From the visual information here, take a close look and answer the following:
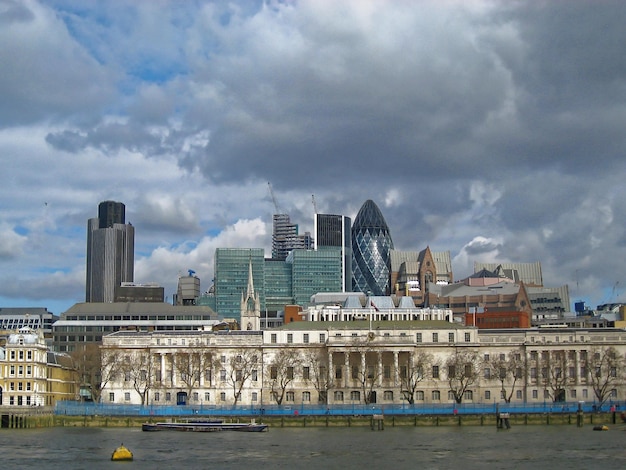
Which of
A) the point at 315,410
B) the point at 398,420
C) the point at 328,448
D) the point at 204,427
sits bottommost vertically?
the point at 328,448

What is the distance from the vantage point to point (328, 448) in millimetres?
143500

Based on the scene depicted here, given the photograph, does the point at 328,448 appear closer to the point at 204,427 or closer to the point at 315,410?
the point at 204,427

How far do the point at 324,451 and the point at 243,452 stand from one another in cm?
1020

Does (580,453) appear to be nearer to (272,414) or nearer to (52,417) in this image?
(272,414)

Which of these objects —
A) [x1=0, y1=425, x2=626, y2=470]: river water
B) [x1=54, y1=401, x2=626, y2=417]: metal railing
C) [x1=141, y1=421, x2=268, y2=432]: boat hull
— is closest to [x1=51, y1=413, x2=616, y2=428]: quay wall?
[x1=54, y1=401, x2=626, y2=417]: metal railing

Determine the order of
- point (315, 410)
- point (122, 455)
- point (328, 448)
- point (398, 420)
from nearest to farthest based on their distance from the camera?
point (122, 455), point (328, 448), point (398, 420), point (315, 410)

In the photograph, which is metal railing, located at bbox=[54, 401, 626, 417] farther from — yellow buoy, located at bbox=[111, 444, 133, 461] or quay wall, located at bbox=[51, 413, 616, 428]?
yellow buoy, located at bbox=[111, 444, 133, 461]

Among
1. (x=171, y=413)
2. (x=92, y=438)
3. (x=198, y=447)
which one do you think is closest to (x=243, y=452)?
(x=198, y=447)

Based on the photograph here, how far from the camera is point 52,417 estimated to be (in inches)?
7618

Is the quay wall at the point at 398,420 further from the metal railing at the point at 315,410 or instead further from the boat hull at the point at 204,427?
the boat hull at the point at 204,427

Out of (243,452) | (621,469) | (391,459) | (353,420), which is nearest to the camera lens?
(621,469)

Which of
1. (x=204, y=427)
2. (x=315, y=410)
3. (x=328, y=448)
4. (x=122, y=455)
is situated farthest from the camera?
(x=315, y=410)

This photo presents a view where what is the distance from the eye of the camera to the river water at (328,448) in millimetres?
125250

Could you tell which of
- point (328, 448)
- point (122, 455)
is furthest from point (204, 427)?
point (122, 455)
